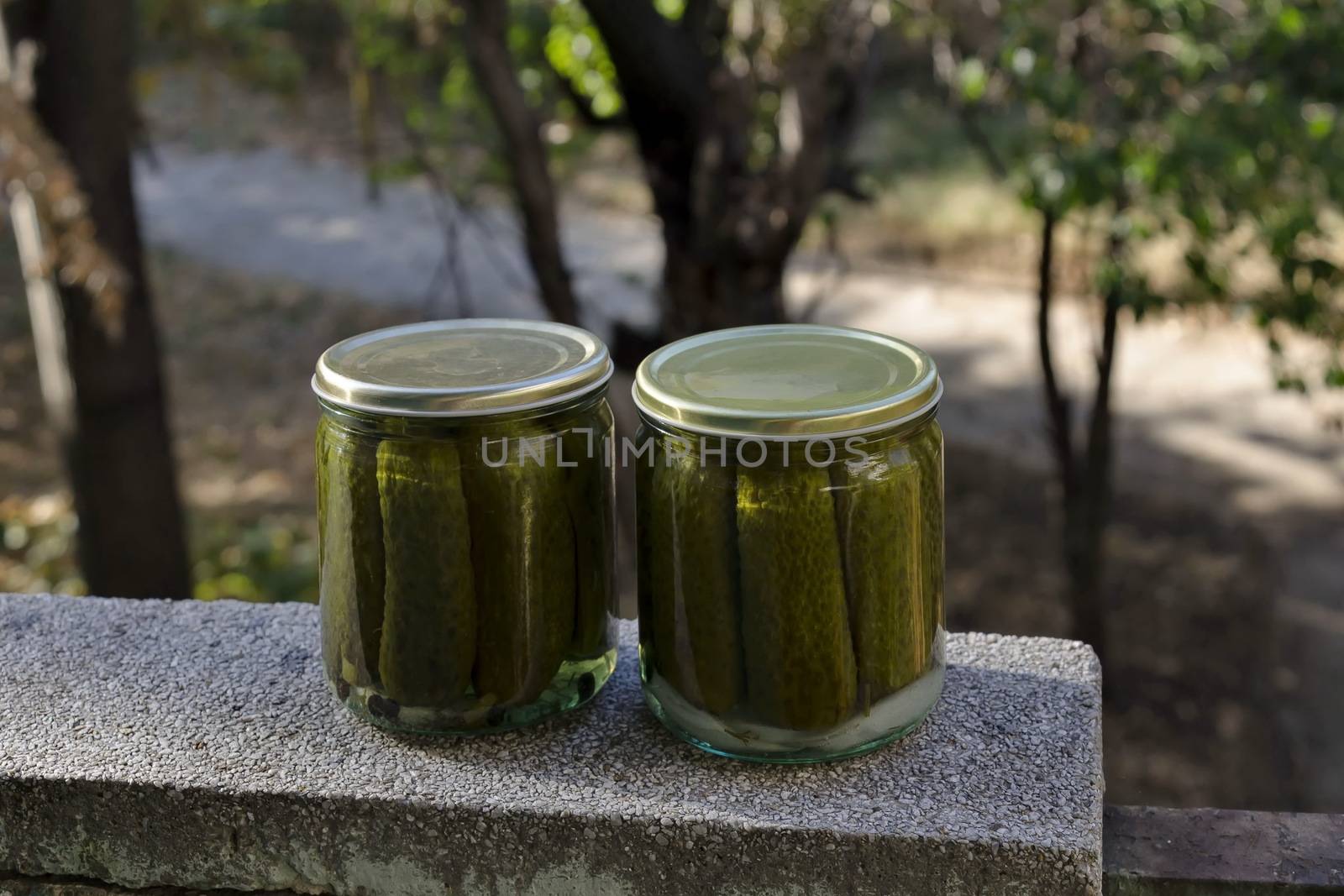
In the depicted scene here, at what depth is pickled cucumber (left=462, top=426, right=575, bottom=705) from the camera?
1156 millimetres

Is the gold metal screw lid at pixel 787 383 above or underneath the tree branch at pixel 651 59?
underneath

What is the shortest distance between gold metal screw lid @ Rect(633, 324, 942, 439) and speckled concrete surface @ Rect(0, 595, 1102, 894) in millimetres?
311

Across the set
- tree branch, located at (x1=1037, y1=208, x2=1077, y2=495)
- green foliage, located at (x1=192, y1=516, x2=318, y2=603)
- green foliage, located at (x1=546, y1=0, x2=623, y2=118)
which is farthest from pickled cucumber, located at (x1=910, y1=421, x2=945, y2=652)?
green foliage, located at (x1=192, y1=516, x2=318, y2=603)

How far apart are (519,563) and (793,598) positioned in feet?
0.77

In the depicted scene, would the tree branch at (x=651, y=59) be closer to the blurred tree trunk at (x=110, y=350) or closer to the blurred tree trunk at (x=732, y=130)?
the blurred tree trunk at (x=732, y=130)

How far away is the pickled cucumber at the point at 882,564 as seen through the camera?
1114mm

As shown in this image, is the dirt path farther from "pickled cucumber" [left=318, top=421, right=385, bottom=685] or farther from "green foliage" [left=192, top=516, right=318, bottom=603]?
"pickled cucumber" [left=318, top=421, right=385, bottom=685]

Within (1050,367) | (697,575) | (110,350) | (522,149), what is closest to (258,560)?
(110,350)

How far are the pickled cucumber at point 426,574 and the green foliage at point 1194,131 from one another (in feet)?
7.46

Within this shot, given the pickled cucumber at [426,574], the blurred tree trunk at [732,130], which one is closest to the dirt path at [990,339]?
the blurred tree trunk at [732,130]

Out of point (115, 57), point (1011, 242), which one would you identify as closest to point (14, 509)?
point (115, 57)

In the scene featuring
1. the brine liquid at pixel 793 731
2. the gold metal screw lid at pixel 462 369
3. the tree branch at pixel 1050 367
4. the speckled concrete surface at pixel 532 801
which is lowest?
the tree branch at pixel 1050 367

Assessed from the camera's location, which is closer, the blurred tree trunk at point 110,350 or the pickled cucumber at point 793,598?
the pickled cucumber at point 793,598

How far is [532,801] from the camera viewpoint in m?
1.14
